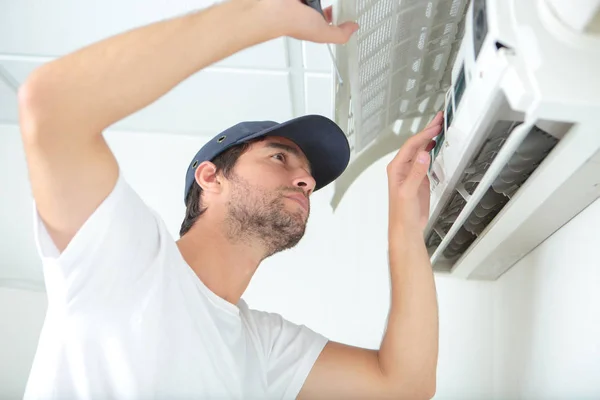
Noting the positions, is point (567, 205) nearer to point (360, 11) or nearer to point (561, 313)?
point (561, 313)

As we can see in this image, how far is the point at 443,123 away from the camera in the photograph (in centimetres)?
102

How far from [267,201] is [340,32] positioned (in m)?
0.38

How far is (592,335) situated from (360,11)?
682mm

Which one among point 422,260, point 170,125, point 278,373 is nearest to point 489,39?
point 422,260

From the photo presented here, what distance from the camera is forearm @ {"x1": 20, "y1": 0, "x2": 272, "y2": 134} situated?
636 mm

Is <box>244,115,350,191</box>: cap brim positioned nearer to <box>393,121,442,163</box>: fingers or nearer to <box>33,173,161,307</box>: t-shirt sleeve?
<box>393,121,442,163</box>: fingers

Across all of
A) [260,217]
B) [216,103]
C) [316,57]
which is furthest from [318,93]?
[260,217]

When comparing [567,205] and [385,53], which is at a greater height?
[385,53]

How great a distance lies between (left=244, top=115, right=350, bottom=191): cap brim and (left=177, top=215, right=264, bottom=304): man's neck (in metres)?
0.22

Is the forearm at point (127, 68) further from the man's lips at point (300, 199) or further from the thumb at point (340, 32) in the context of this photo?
the man's lips at point (300, 199)

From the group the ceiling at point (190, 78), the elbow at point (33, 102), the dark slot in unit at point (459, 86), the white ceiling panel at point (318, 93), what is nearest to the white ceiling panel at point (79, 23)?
the ceiling at point (190, 78)

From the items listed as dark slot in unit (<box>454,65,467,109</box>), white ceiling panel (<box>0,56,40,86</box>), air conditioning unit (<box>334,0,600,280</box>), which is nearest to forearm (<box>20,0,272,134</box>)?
air conditioning unit (<box>334,0,600,280</box>)

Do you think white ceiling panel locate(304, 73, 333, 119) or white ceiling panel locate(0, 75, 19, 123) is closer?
white ceiling panel locate(304, 73, 333, 119)

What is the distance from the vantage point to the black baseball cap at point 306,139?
1.15m
